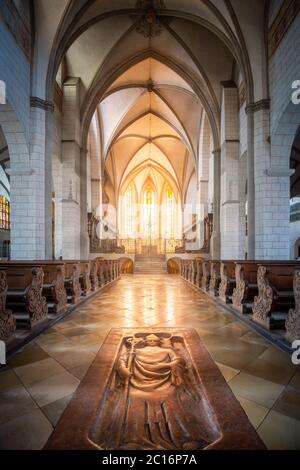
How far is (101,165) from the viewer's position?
17.5 metres

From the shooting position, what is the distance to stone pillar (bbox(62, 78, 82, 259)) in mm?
11883

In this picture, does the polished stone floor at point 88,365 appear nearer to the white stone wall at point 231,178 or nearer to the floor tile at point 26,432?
the floor tile at point 26,432

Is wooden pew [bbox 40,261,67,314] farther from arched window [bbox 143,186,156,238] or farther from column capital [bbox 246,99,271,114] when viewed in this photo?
arched window [bbox 143,186,156,238]

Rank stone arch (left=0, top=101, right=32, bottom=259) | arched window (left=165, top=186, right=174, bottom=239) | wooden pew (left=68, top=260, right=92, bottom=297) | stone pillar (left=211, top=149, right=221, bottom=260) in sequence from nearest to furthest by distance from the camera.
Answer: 1. wooden pew (left=68, top=260, right=92, bottom=297)
2. stone arch (left=0, top=101, right=32, bottom=259)
3. stone pillar (left=211, top=149, right=221, bottom=260)
4. arched window (left=165, top=186, right=174, bottom=239)

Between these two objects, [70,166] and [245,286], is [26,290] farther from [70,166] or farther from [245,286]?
[70,166]

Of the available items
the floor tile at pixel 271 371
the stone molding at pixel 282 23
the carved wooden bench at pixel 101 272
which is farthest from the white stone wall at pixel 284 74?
the floor tile at pixel 271 371

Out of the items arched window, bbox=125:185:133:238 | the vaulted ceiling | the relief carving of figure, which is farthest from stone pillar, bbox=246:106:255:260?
arched window, bbox=125:185:133:238

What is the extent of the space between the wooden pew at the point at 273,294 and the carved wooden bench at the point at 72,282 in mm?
3616

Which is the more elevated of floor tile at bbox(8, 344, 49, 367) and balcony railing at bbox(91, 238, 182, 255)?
balcony railing at bbox(91, 238, 182, 255)

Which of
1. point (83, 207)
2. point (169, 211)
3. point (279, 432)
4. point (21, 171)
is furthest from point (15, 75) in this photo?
point (169, 211)

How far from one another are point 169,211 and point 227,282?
2636 cm

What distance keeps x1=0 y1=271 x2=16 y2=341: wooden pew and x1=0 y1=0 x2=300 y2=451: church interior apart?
0.02 m

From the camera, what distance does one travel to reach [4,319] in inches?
123

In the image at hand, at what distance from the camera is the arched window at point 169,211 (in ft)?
104
